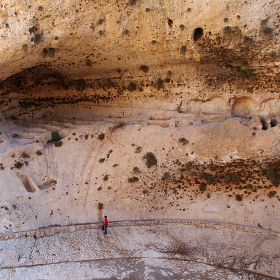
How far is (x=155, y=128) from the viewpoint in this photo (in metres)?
19.4

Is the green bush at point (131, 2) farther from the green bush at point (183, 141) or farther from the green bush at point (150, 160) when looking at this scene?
the green bush at point (150, 160)

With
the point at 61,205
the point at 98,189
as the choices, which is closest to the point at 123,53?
the point at 98,189

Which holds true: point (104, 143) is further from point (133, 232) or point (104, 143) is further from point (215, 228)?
point (215, 228)

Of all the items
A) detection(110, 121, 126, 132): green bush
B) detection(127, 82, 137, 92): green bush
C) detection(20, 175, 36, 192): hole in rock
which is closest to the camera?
detection(20, 175, 36, 192): hole in rock

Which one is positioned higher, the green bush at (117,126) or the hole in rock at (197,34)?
the hole in rock at (197,34)

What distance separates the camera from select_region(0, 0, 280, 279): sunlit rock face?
16.8 meters

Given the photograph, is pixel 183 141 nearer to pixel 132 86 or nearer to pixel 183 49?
pixel 132 86

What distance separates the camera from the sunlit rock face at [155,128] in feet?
55.1

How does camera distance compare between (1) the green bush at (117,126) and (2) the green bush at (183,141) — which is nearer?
(2) the green bush at (183,141)

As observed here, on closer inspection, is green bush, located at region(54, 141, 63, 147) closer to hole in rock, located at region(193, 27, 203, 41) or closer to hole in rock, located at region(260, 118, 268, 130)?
hole in rock, located at region(193, 27, 203, 41)

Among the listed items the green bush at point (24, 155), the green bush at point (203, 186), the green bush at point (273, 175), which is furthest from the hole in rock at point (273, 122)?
the green bush at point (24, 155)

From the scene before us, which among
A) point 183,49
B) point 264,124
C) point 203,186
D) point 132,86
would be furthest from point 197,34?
point 203,186

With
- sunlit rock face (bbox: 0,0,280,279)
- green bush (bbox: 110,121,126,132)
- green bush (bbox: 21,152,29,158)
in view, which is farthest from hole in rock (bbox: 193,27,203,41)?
green bush (bbox: 21,152,29,158)

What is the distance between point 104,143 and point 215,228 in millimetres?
7059
